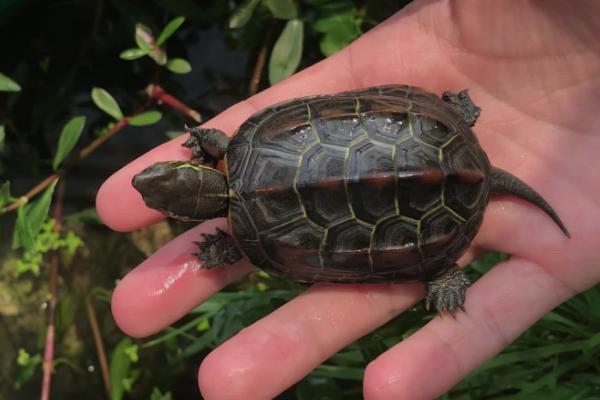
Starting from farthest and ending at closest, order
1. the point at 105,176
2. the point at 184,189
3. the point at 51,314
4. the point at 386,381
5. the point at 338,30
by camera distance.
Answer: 1. the point at 105,176
2. the point at 51,314
3. the point at 338,30
4. the point at 184,189
5. the point at 386,381

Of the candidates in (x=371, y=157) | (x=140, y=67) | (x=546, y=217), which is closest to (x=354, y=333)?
(x=371, y=157)

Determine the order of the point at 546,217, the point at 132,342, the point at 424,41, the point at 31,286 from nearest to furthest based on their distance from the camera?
the point at 546,217 → the point at 424,41 → the point at 132,342 → the point at 31,286

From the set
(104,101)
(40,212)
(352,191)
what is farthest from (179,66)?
(352,191)

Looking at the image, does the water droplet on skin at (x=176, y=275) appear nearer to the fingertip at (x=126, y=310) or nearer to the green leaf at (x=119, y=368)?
the fingertip at (x=126, y=310)

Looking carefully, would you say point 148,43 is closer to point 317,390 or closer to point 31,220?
point 31,220

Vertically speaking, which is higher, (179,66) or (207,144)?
(179,66)

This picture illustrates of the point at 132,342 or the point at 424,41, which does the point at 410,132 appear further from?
the point at 132,342

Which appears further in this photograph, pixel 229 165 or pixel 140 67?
pixel 140 67
